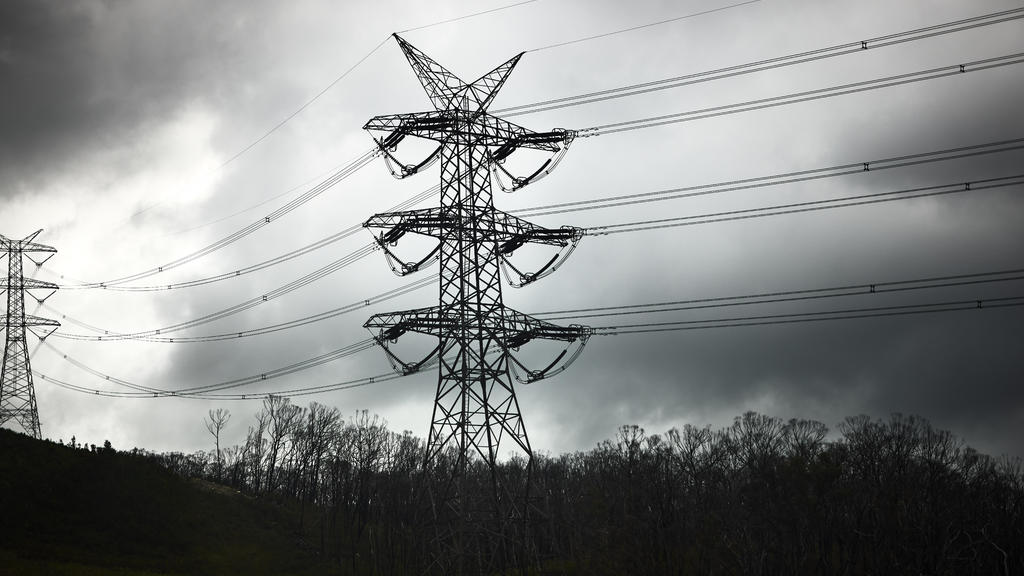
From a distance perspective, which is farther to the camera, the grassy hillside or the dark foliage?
the grassy hillside

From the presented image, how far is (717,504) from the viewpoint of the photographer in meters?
52.1

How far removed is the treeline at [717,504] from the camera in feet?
92.2

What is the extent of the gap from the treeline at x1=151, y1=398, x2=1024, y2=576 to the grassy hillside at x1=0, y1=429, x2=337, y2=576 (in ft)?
21.0

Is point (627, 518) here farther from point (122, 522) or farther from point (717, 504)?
point (122, 522)

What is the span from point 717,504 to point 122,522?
40.7 metres

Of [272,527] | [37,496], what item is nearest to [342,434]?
[272,527]

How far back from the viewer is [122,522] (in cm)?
4631

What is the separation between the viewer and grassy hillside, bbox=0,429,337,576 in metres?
39.9

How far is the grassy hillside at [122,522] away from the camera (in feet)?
131

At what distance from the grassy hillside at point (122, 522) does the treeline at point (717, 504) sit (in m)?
→ 6.39

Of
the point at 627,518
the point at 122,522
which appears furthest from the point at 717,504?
the point at 122,522

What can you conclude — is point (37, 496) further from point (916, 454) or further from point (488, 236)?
point (916, 454)

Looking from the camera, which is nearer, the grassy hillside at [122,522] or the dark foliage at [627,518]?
the dark foliage at [627,518]

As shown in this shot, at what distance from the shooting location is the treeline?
28.1 m
